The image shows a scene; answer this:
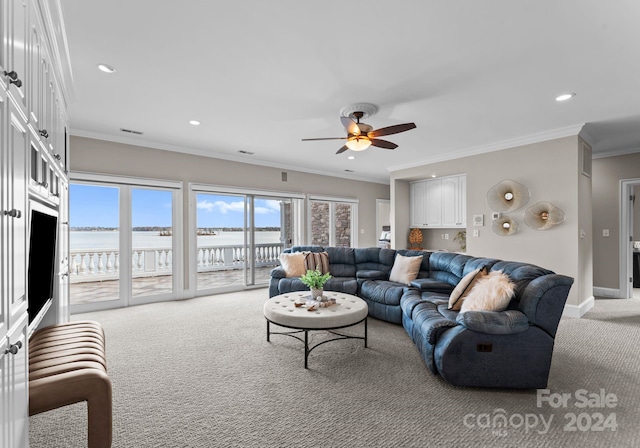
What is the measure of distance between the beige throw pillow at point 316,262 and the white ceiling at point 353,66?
6.08 ft

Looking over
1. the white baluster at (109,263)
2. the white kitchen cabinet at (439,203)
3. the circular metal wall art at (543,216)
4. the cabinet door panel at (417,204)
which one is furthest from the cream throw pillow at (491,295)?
the white baluster at (109,263)

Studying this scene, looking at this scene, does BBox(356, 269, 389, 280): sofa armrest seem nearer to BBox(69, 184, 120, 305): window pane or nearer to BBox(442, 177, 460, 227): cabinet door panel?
BBox(442, 177, 460, 227): cabinet door panel

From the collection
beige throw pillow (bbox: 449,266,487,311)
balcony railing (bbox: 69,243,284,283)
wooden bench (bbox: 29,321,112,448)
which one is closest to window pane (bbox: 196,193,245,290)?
balcony railing (bbox: 69,243,284,283)

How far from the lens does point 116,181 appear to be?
15.3 feet

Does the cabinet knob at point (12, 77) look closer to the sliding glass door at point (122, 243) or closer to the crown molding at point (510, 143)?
the sliding glass door at point (122, 243)

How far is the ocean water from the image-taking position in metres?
4.53

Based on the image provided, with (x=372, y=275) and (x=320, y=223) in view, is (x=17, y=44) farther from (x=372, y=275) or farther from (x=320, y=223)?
(x=320, y=223)

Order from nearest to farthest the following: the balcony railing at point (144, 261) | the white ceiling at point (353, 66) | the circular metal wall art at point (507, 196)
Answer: the white ceiling at point (353, 66) → the circular metal wall art at point (507, 196) → the balcony railing at point (144, 261)

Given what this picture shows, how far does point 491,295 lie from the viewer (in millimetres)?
2527

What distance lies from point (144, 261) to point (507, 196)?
5.90m

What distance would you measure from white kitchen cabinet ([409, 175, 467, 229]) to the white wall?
75 centimetres

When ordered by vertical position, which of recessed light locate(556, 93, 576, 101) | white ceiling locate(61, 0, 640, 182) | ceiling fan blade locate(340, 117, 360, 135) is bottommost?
ceiling fan blade locate(340, 117, 360, 135)

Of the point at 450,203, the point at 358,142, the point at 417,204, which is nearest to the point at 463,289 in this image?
the point at 358,142

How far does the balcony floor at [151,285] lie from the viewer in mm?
4713
